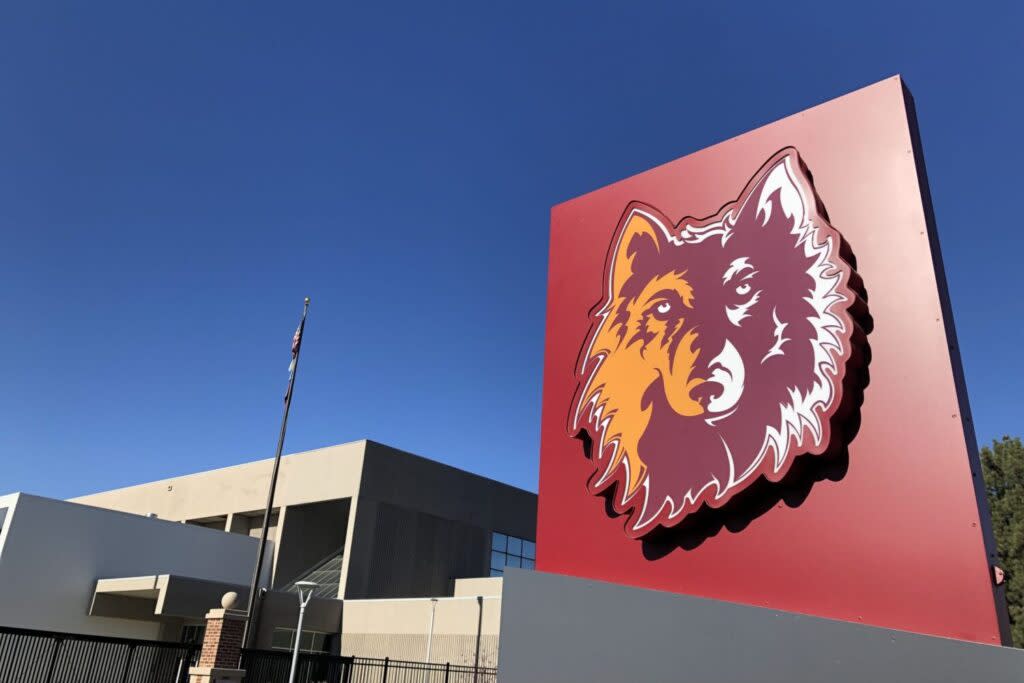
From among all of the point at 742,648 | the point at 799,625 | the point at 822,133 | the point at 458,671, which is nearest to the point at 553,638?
the point at 742,648

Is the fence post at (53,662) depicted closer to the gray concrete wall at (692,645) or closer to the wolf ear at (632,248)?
the gray concrete wall at (692,645)

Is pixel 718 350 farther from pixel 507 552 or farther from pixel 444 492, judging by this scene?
pixel 507 552

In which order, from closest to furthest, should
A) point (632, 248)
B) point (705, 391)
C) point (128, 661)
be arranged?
1. point (705, 391)
2. point (632, 248)
3. point (128, 661)

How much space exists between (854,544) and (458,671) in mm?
24515

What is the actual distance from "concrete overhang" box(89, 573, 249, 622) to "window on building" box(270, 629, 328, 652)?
2.24m

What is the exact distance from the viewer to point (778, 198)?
7160 mm

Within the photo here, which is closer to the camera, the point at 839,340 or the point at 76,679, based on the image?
the point at 839,340

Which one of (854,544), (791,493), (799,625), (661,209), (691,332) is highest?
(661,209)

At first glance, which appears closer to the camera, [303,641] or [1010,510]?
[1010,510]

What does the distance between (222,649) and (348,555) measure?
1915 centimetres

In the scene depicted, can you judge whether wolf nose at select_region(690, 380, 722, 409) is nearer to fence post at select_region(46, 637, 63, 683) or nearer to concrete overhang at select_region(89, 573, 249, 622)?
fence post at select_region(46, 637, 63, 683)

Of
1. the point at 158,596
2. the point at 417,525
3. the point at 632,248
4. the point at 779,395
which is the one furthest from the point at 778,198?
the point at 417,525

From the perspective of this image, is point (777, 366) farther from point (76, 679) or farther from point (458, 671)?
point (458, 671)

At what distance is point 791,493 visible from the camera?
20.5ft
